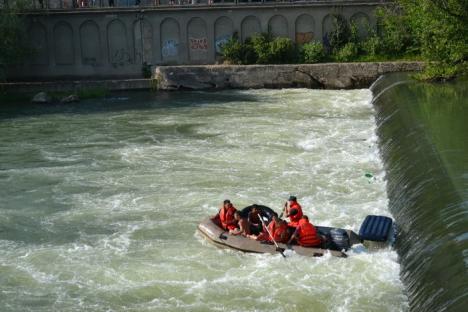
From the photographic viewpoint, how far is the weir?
13.3 metres

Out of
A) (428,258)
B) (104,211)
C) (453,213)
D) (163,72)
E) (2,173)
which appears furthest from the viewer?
(163,72)

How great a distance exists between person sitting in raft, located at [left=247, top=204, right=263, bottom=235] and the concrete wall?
2730 centimetres

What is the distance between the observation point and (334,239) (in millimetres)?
16250

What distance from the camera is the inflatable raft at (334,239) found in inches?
635

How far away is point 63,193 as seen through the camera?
22.2 meters

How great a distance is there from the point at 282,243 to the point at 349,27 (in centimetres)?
2833

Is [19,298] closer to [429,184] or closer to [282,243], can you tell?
[282,243]

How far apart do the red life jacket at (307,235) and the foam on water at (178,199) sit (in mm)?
356

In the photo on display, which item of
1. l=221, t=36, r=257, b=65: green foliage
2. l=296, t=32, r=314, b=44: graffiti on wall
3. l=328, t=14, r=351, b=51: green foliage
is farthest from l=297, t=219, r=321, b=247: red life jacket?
l=296, t=32, r=314, b=44: graffiti on wall

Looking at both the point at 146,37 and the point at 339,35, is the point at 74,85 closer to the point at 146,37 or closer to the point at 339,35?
the point at 146,37

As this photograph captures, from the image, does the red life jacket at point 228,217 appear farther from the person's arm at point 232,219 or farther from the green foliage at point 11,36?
the green foliage at point 11,36

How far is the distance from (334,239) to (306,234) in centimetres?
60

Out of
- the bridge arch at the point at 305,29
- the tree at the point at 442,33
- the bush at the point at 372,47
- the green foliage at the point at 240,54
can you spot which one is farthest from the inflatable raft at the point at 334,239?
the bridge arch at the point at 305,29

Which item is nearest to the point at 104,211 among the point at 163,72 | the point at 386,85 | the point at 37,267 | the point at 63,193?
the point at 63,193
